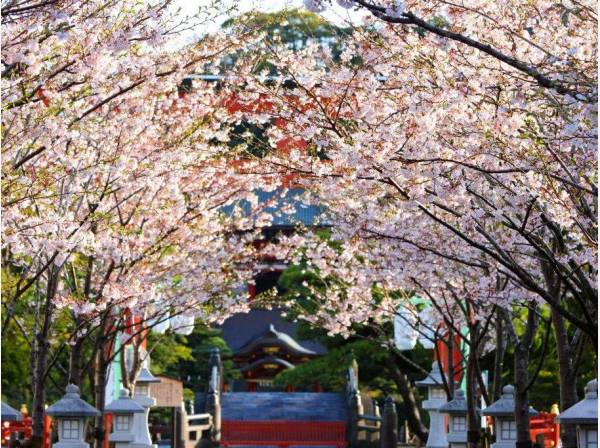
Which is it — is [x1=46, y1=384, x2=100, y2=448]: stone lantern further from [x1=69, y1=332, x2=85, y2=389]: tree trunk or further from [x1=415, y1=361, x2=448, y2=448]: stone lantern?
[x1=415, y1=361, x2=448, y2=448]: stone lantern

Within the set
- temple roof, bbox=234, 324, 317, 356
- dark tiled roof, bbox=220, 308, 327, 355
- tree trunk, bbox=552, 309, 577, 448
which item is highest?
dark tiled roof, bbox=220, 308, 327, 355

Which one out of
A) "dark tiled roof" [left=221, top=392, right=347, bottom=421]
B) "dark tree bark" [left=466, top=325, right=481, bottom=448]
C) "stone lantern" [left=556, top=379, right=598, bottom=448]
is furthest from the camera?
"dark tiled roof" [left=221, top=392, right=347, bottom=421]

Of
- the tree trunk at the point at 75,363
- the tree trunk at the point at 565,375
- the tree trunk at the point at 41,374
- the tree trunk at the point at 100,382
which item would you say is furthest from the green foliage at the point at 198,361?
the tree trunk at the point at 565,375

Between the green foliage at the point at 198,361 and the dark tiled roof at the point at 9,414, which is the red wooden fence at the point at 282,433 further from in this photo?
the dark tiled roof at the point at 9,414

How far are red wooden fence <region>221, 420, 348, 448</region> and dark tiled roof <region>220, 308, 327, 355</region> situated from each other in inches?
444

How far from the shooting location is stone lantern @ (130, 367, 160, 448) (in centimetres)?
1438

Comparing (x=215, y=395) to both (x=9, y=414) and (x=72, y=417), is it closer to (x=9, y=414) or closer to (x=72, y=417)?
(x=72, y=417)

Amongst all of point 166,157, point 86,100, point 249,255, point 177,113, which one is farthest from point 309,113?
point 249,255

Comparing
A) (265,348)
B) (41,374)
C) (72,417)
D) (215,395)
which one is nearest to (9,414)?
(41,374)

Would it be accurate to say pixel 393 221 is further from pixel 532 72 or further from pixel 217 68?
pixel 532 72

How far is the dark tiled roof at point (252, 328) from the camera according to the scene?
42031mm

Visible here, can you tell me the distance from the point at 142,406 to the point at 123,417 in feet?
4.21

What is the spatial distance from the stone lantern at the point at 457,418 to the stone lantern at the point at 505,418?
142 centimetres

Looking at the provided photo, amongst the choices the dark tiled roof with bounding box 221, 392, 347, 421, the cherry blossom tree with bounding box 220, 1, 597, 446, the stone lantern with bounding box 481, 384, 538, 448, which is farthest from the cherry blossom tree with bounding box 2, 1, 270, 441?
the dark tiled roof with bounding box 221, 392, 347, 421
